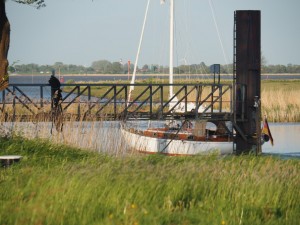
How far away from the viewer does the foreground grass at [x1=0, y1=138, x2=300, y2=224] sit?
1233 centimetres

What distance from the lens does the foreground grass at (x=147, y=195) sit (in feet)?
40.4

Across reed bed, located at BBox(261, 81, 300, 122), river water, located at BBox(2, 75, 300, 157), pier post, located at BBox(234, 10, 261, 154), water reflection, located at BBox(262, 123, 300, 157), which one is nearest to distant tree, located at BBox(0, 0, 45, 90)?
river water, located at BBox(2, 75, 300, 157)

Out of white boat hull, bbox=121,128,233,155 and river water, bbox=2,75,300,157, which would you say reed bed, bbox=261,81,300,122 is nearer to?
river water, bbox=2,75,300,157

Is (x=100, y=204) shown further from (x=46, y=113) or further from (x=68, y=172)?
(x=46, y=113)

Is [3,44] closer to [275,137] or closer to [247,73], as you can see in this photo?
[247,73]

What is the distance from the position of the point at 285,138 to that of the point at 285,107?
829 cm

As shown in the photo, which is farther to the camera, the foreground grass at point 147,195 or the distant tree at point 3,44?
the distant tree at point 3,44

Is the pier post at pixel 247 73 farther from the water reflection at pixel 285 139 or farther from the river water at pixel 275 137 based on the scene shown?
the water reflection at pixel 285 139

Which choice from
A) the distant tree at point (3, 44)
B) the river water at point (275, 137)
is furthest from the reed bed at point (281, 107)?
the distant tree at point (3, 44)

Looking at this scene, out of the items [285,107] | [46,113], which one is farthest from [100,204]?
[285,107]

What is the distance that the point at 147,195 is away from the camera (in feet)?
44.9

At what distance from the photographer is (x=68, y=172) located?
15242 mm

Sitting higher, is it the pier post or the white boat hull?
the pier post

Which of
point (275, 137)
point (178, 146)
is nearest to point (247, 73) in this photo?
point (178, 146)
